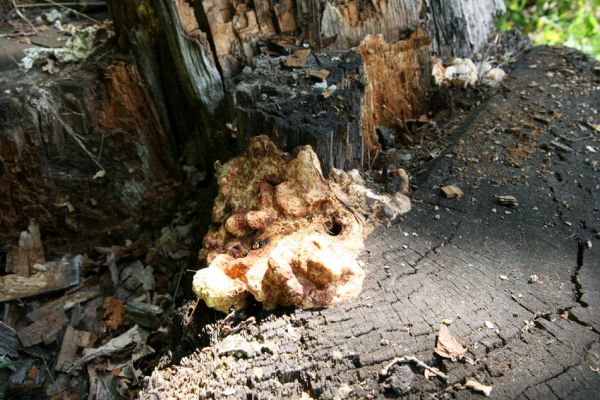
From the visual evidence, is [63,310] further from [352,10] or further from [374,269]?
[352,10]

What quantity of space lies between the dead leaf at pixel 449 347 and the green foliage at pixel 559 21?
310 cm

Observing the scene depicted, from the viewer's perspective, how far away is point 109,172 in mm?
2855

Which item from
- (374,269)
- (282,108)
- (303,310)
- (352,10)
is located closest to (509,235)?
(374,269)

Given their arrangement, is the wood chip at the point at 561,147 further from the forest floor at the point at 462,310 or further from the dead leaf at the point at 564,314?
the dead leaf at the point at 564,314

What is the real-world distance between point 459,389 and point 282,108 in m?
1.22

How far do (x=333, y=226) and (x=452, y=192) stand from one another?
0.52 meters

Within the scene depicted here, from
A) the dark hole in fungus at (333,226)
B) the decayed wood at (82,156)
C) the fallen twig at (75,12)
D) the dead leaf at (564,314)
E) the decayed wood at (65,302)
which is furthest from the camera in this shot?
the fallen twig at (75,12)

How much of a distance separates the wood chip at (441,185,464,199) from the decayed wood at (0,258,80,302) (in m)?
2.10

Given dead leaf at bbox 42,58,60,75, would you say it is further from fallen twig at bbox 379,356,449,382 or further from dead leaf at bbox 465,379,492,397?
dead leaf at bbox 465,379,492,397

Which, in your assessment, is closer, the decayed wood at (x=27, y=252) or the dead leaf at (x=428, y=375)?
the dead leaf at (x=428, y=375)

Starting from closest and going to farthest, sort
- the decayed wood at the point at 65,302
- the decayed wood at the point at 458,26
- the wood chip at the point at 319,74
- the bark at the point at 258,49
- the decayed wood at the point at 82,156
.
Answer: the wood chip at the point at 319,74, the bark at the point at 258,49, the decayed wood at the point at 82,156, the decayed wood at the point at 65,302, the decayed wood at the point at 458,26

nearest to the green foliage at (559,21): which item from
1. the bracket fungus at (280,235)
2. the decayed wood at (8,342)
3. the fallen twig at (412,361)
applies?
the bracket fungus at (280,235)

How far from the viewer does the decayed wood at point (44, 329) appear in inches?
101

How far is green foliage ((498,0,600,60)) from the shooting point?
3969mm
